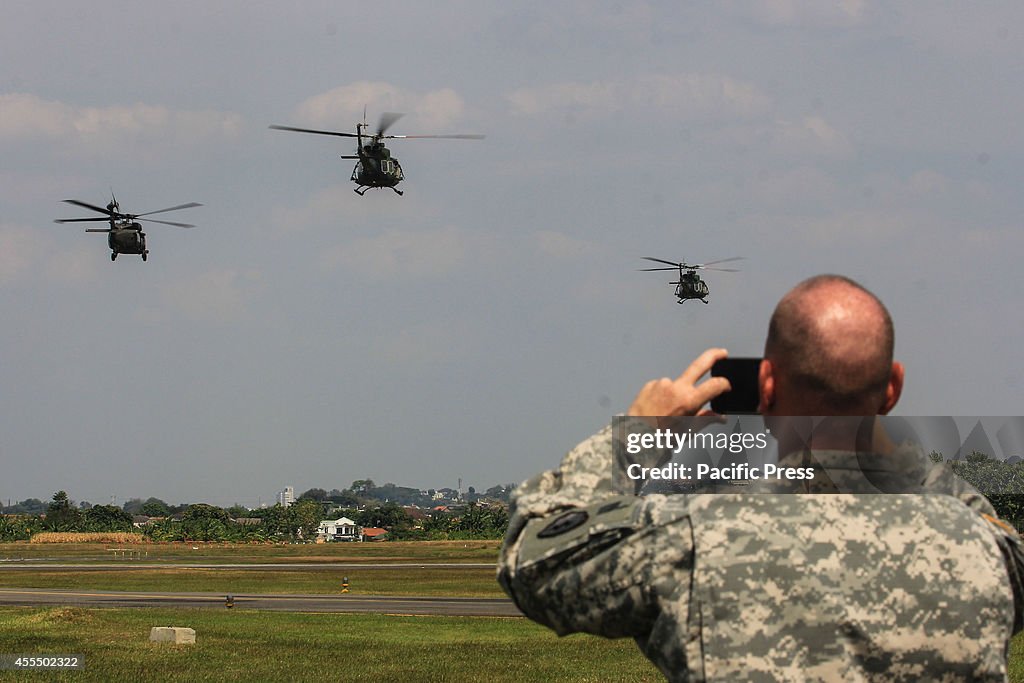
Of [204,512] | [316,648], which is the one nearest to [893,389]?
[316,648]

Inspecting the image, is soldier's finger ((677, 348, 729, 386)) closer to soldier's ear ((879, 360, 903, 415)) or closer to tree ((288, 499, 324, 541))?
soldier's ear ((879, 360, 903, 415))

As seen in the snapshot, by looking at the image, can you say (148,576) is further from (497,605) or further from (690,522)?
(690,522)

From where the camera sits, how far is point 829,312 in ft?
9.75

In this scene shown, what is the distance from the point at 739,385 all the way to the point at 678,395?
0.22m

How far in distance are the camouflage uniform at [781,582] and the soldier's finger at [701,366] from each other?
30cm

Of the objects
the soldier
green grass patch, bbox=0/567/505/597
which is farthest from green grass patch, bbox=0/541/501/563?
the soldier

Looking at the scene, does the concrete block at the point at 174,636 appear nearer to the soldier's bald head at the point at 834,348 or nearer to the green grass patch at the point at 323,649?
the green grass patch at the point at 323,649

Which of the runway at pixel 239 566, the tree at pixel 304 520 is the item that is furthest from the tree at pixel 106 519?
the runway at pixel 239 566

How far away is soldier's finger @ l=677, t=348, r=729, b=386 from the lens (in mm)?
3107

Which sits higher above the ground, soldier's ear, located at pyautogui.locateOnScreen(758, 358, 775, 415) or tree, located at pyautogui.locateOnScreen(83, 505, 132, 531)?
soldier's ear, located at pyautogui.locateOnScreen(758, 358, 775, 415)

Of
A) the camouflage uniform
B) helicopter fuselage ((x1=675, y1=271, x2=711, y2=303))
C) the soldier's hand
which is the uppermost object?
helicopter fuselage ((x1=675, y1=271, x2=711, y2=303))

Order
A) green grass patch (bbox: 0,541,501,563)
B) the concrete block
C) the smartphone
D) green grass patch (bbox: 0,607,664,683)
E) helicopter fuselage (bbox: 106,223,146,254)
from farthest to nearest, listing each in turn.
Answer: green grass patch (bbox: 0,541,501,563) → helicopter fuselage (bbox: 106,223,146,254) → the concrete block → green grass patch (bbox: 0,607,664,683) → the smartphone

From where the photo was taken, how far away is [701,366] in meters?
3.16

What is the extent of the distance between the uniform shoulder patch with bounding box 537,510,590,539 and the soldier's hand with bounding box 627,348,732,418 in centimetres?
29
